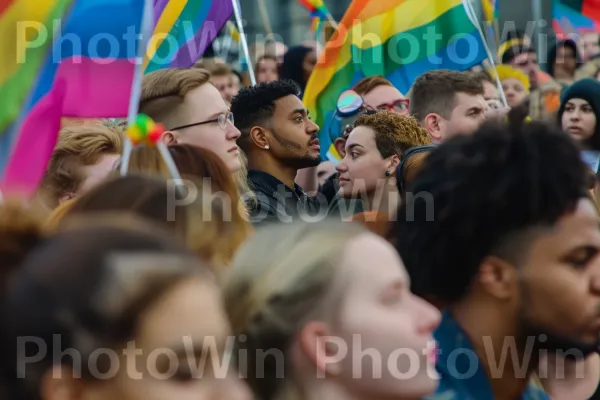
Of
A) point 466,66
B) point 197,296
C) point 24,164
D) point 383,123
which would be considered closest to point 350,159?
point 383,123

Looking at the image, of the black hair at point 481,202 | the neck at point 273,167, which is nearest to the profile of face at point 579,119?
the neck at point 273,167

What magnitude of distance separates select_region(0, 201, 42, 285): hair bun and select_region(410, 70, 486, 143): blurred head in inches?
211

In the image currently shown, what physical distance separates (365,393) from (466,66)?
244 inches

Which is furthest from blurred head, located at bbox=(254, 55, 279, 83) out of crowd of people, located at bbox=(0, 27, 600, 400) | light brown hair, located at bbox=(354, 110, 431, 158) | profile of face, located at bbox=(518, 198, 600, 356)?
profile of face, located at bbox=(518, 198, 600, 356)

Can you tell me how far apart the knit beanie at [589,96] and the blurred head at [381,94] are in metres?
1.07

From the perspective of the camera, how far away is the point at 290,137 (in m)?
7.07

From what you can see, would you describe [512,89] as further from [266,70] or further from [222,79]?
[222,79]

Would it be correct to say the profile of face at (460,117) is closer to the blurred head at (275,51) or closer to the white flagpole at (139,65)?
the white flagpole at (139,65)

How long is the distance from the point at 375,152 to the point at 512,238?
3.23 meters

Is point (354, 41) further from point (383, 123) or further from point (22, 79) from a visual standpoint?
point (22, 79)

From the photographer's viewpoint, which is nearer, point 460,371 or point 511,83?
point 460,371

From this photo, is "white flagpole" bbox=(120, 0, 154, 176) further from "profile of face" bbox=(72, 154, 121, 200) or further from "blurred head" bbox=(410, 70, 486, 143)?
"blurred head" bbox=(410, 70, 486, 143)

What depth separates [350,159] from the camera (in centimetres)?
688

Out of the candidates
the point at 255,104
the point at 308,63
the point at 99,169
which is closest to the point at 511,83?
the point at 308,63
